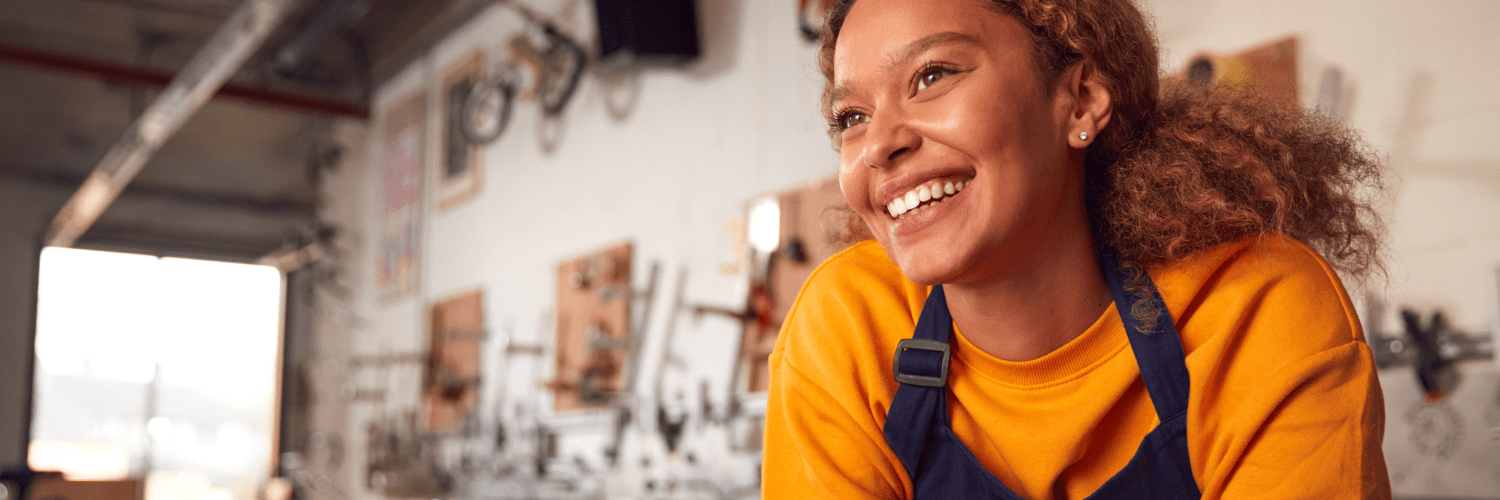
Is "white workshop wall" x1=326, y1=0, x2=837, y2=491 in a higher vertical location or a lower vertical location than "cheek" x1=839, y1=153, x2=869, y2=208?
higher

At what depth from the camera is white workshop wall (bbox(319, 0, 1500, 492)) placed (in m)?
1.97

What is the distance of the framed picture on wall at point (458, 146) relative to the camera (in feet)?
20.4

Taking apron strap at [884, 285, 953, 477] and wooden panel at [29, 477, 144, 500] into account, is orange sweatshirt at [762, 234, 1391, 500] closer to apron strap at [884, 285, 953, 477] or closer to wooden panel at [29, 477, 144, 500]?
apron strap at [884, 285, 953, 477]

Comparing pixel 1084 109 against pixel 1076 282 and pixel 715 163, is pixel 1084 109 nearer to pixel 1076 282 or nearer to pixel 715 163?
pixel 1076 282

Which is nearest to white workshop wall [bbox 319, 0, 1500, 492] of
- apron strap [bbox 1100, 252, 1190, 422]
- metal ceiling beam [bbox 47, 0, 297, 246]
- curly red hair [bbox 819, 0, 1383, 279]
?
curly red hair [bbox 819, 0, 1383, 279]

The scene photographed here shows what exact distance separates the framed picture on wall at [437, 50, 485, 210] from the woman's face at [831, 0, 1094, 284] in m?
5.30

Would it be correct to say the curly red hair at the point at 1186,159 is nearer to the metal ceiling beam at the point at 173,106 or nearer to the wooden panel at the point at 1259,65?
the wooden panel at the point at 1259,65

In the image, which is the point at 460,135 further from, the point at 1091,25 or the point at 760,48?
the point at 1091,25

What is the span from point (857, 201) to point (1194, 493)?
1.58 feet

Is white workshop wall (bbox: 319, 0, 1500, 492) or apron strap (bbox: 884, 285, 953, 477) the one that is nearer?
apron strap (bbox: 884, 285, 953, 477)

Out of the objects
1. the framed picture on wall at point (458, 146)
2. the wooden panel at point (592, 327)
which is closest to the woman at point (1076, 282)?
the wooden panel at point (592, 327)

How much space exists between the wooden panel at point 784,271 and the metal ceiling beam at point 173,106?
292cm

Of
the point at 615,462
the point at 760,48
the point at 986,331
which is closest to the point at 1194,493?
the point at 986,331

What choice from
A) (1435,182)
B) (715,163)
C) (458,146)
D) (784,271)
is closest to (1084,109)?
(1435,182)
